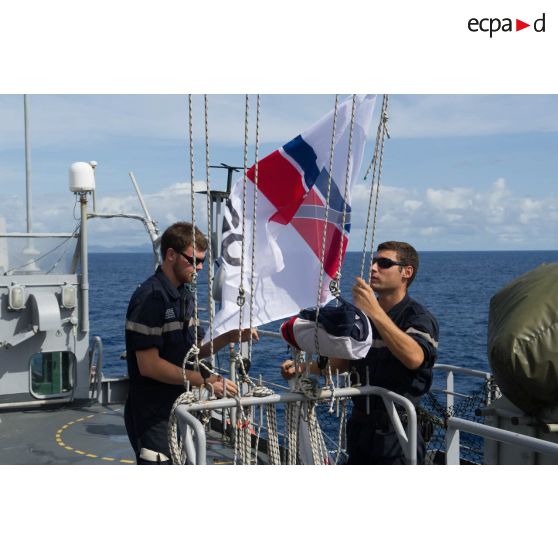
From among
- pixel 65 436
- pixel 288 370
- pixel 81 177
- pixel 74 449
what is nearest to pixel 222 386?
pixel 288 370

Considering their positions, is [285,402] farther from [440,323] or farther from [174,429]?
[440,323]

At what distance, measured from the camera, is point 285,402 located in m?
3.35

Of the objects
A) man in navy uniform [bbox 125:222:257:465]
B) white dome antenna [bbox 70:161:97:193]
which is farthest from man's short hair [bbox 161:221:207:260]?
white dome antenna [bbox 70:161:97:193]

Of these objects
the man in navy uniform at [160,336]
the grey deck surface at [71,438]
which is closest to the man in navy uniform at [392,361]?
the man in navy uniform at [160,336]

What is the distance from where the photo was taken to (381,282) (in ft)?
12.4

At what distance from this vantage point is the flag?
4113 mm

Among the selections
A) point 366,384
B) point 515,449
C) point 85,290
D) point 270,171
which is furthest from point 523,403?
point 85,290

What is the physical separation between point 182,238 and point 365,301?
1.16m

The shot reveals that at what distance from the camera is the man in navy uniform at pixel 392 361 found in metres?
3.56

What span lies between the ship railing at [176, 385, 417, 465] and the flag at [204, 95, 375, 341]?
0.79m

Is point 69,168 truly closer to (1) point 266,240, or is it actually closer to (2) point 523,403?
(1) point 266,240

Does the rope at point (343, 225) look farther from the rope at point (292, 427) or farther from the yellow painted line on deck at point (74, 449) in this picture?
the yellow painted line on deck at point (74, 449)

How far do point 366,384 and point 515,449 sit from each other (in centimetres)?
89

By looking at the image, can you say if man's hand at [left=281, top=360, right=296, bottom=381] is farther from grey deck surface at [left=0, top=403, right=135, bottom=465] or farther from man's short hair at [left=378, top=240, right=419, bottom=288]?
grey deck surface at [left=0, top=403, right=135, bottom=465]
